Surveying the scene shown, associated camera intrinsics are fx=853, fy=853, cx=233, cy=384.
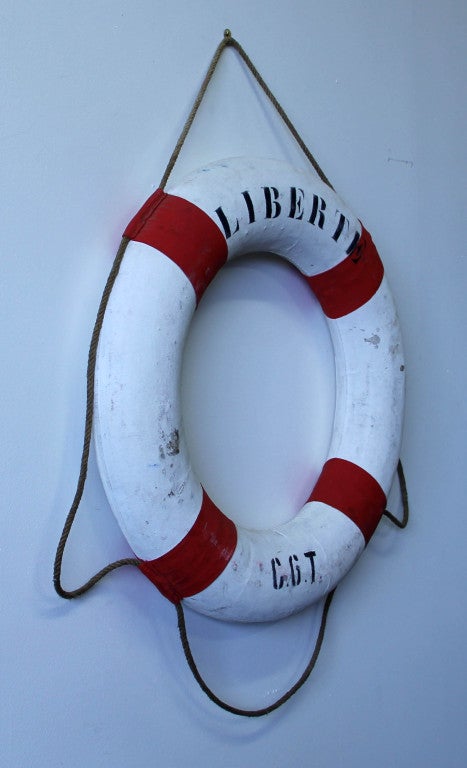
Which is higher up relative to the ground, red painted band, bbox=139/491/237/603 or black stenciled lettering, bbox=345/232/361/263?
black stenciled lettering, bbox=345/232/361/263

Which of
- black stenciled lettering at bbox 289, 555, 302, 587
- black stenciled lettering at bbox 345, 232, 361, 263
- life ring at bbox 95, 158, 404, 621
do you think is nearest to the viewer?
life ring at bbox 95, 158, 404, 621

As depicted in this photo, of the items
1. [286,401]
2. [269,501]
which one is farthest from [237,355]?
[269,501]

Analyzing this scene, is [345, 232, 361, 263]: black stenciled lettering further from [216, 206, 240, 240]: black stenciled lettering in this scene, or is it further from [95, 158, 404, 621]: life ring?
[216, 206, 240, 240]: black stenciled lettering

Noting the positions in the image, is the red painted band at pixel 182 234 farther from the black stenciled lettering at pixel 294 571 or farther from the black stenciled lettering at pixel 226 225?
the black stenciled lettering at pixel 294 571

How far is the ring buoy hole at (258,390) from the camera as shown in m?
1.14

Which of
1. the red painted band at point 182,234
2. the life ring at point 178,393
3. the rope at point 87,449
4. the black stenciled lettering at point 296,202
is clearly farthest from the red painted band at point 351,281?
the rope at point 87,449

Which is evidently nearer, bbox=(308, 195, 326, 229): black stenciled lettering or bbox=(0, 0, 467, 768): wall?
bbox=(0, 0, 467, 768): wall

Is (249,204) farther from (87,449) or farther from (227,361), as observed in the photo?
(87,449)

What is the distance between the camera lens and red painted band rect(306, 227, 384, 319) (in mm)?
1205

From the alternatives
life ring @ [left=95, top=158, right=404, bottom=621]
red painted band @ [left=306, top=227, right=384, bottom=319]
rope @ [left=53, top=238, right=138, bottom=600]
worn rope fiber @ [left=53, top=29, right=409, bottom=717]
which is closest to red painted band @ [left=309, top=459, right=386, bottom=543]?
life ring @ [left=95, top=158, right=404, bottom=621]

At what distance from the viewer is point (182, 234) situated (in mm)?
1013

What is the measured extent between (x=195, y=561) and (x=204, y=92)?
0.61 meters

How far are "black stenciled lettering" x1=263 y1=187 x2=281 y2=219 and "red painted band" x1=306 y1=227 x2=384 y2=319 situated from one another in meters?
0.14

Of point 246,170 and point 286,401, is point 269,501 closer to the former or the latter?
point 286,401
